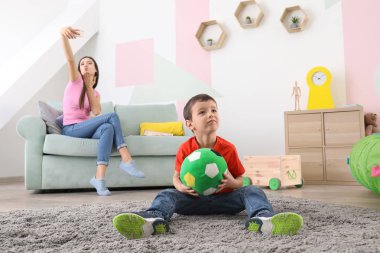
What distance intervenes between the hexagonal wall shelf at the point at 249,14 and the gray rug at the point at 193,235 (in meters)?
2.78

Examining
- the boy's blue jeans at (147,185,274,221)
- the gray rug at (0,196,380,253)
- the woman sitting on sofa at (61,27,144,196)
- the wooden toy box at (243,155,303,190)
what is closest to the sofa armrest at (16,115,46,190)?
the woman sitting on sofa at (61,27,144,196)

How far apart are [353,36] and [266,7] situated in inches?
35.3

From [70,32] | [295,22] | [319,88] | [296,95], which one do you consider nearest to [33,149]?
[70,32]

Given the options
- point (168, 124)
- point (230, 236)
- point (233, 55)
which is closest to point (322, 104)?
point (233, 55)

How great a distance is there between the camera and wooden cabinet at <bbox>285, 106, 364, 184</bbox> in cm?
→ 324

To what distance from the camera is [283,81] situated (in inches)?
154

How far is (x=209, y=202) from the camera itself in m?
1.46

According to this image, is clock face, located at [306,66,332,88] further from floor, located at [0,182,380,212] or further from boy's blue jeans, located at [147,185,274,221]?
boy's blue jeans, located at [147,185,274,221]

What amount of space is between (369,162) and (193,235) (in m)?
1.17

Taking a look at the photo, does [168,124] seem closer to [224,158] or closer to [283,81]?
[283,81]

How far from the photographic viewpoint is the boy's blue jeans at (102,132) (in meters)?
2.70

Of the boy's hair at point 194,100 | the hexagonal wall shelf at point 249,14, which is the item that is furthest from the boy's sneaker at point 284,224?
the hexagonal wall shelf at point 249,14

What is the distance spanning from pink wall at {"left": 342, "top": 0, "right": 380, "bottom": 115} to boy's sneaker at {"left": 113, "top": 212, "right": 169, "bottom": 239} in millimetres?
2929

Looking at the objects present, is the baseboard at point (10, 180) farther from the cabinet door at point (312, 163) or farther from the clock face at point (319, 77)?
the clock face at point (319, 77)
